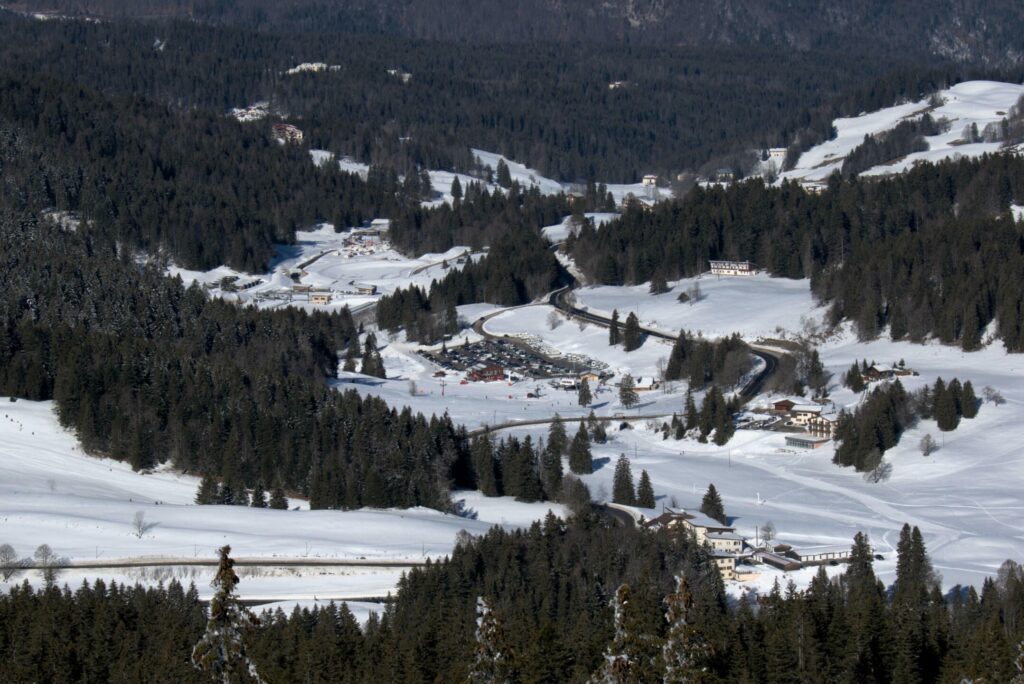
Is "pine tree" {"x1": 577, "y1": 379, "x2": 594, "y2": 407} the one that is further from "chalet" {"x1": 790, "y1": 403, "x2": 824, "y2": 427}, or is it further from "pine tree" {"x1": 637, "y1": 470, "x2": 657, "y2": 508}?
"pine tree" {"x1": 637, "y1": 470, "x2": 657, "y2": 508}

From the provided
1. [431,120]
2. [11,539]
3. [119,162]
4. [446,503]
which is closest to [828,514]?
[446,503]

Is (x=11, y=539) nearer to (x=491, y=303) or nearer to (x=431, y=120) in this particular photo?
(x=491, y=303)

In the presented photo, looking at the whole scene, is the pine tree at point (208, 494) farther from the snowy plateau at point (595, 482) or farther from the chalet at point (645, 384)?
the chalet at point (645, 384)

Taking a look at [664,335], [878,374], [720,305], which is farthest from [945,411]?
[720,305]

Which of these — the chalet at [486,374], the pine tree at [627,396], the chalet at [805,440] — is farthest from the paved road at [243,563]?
the chalet at [486,374]

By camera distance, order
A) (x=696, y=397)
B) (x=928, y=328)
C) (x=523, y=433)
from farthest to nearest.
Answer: (x=928, y=328) < (x=696, y=397) < (x=523, y=433)

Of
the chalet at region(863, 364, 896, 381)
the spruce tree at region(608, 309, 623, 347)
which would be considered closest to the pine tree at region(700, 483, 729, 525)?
the chalet at region(863, 364, 896, 381)
